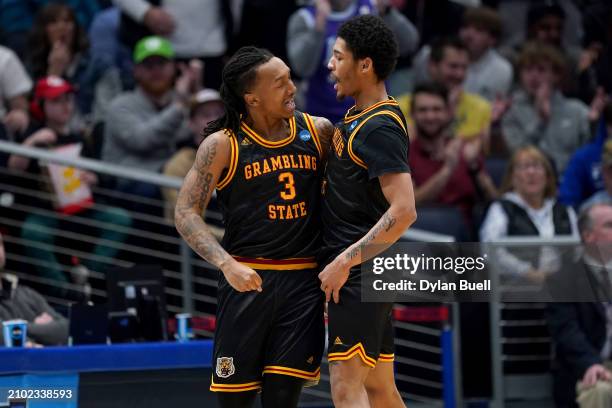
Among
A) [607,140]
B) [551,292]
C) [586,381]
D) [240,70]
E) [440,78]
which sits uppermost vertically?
[440,78]

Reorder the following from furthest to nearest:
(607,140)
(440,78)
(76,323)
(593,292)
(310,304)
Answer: (440,78) < (607,140) < (593,292) < (76,323) < (310,304)

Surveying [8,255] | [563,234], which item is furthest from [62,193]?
[563,234]

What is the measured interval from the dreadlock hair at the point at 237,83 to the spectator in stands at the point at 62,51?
4.84 meters

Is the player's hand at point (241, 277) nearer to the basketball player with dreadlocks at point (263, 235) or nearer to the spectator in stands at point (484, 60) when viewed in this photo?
the basketball player with dreadlocks at point (263, 235)

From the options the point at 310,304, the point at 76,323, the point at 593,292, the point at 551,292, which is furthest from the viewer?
the point at 551,292

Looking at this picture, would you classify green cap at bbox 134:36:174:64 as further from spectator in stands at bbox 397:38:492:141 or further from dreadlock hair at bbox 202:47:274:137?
dreadlock hair at bbox 202:47:274:137

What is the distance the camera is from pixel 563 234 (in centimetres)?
900

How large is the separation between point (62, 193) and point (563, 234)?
358cm

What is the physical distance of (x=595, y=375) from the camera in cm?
787

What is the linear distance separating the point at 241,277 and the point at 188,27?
569 cm

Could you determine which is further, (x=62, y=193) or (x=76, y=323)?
(x=62, y=193)

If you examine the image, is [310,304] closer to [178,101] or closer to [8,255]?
[8,255]

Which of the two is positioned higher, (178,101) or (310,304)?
(178,101)

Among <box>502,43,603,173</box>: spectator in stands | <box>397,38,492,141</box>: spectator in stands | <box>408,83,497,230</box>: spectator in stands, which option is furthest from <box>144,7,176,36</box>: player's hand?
<box>502,43,603,173</box>: spectator in stands
